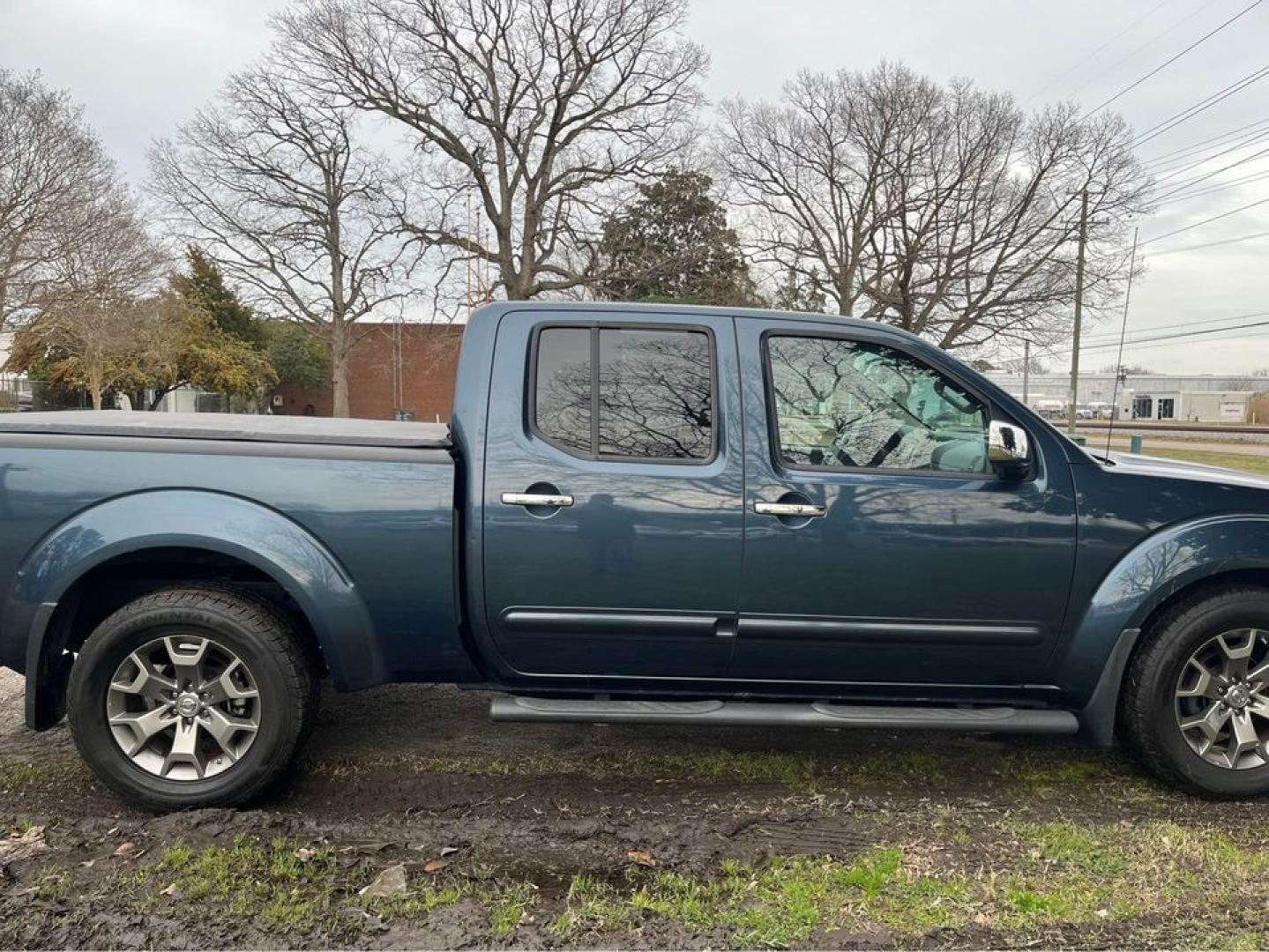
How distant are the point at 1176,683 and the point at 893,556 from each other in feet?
3.97

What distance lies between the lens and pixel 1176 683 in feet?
10.3

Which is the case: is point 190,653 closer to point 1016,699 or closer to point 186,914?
point 186,914

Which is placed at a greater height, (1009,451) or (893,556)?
(1009,451)

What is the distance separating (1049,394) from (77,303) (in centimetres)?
7827

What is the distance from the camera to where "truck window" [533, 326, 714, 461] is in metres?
3.16

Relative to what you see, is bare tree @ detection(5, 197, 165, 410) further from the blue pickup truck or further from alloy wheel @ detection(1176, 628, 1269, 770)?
alloy wheel @ detection(1176, 628, 1269, 770)

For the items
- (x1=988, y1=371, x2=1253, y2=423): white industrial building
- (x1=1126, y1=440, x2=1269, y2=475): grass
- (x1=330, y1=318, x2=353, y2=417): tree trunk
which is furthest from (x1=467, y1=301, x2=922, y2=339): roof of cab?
(x1=988, y1=371, x2=1253, y2=423): white industrial building

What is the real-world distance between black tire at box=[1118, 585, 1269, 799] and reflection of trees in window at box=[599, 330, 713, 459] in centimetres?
188

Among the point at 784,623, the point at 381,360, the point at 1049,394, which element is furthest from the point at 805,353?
the point at 1049,394

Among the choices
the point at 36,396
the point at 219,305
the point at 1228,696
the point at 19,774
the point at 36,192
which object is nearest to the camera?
the point at 1228,696

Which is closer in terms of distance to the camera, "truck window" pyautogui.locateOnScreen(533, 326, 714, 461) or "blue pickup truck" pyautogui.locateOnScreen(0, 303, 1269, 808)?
"blue pickup truck" pyautogui.locateOnScreen(0, 303, 1269, 808)

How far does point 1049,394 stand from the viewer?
257 ft

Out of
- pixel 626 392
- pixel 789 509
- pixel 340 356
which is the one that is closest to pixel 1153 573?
pixel 789 509

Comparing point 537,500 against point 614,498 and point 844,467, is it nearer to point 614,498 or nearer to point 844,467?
point 614,498
